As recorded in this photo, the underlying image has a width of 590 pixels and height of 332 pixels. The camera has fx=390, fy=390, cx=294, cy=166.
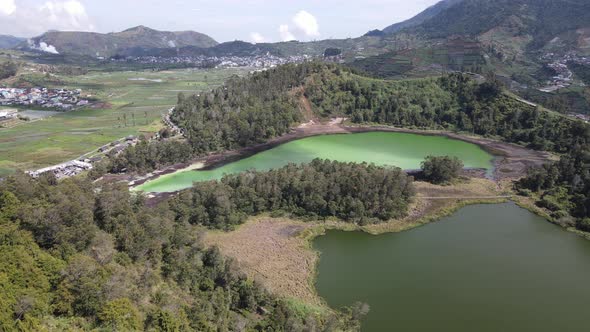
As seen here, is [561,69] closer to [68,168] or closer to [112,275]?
[68,168]

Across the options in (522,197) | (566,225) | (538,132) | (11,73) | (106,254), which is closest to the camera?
(106,254)

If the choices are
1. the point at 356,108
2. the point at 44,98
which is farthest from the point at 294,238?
the point at 44,98

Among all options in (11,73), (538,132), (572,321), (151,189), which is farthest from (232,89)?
(11,73)

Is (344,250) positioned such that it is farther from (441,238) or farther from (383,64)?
(383,64)

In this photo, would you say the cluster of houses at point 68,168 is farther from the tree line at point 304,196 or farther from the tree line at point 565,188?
the tree line at point 565,188

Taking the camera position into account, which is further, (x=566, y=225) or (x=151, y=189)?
(x=151, y=189)

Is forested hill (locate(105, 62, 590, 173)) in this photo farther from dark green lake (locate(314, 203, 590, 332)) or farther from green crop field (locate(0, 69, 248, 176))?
dark green lake (locate(314, 203, 590, 332))
